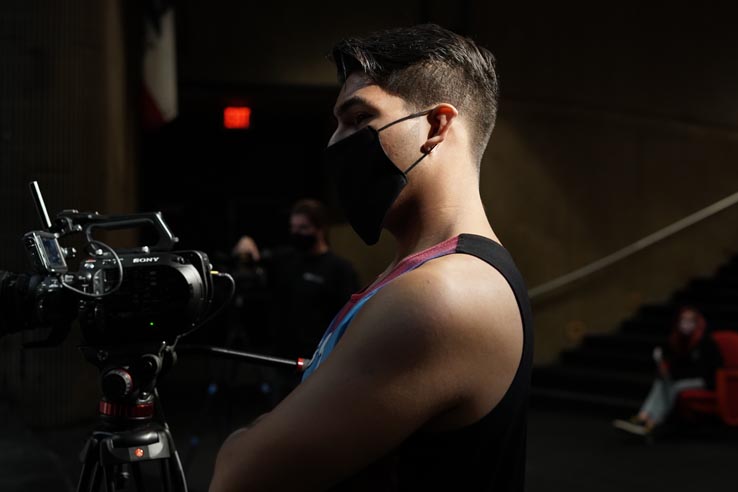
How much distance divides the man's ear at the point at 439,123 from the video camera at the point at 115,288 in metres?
0.70

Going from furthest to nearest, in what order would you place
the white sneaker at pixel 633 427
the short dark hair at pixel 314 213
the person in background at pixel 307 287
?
1. the white sneaker at pixel 633 427
2. the short dark hair at pixel 314 213
3. the person in background at pixel 307 287

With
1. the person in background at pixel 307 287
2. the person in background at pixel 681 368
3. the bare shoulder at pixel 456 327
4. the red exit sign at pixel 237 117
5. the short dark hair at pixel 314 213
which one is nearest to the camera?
the bare shoulder at pixel 456 327

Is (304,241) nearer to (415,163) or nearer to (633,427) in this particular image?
(633,427)

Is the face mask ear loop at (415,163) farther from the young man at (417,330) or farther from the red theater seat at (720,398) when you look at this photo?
the red theater seat at (720,398)

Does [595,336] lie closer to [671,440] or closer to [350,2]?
[671,440]

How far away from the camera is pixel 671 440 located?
6.57 meters

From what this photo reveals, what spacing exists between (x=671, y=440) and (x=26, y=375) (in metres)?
4.64

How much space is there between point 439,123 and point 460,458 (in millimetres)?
397

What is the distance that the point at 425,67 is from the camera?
1062 millimetres

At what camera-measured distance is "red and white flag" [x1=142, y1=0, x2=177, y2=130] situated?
21.6 feet

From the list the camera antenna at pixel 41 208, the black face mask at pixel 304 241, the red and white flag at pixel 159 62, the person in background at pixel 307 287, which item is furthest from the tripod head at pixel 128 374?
the red and white flag at pixel 159 62

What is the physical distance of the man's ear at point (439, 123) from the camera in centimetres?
106

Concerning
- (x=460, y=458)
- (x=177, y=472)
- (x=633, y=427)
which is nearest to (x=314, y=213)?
(x=633, y=427)

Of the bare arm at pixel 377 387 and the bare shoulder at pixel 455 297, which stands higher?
the bare shoulder at pixel 455 297
